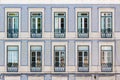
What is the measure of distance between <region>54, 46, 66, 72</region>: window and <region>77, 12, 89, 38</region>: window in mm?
1568

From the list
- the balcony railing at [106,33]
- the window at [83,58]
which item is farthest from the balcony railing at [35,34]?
the balcony railing at [106,33]

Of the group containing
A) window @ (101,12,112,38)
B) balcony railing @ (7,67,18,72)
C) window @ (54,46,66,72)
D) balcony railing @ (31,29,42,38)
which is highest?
window @ (101,12,112,38)

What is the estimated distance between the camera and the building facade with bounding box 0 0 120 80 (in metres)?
29.8

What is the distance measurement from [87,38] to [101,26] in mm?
1272

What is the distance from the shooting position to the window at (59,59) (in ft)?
97.9

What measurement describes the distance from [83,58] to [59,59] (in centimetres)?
161

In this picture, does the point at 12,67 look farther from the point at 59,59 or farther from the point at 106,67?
the point at 106,67

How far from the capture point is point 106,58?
29938 millimetres

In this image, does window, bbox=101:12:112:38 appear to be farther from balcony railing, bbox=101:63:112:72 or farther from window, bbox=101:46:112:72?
balcony railing, bbox=101:63:112:72

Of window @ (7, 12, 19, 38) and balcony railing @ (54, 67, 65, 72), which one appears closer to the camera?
balcony railing @ (54, 67, 65, 72)

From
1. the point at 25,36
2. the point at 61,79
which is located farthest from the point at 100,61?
the point at 25,36

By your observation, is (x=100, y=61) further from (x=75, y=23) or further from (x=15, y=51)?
(x=15, y=51)

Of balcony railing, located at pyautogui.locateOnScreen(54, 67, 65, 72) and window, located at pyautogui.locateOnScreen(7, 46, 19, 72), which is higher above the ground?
window, located at pyautogui.locateOnScreen(7, 46, 19, 72)

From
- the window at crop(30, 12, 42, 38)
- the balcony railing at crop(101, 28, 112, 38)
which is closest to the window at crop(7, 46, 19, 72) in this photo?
the window at crop(30, 12, 42, 38)
